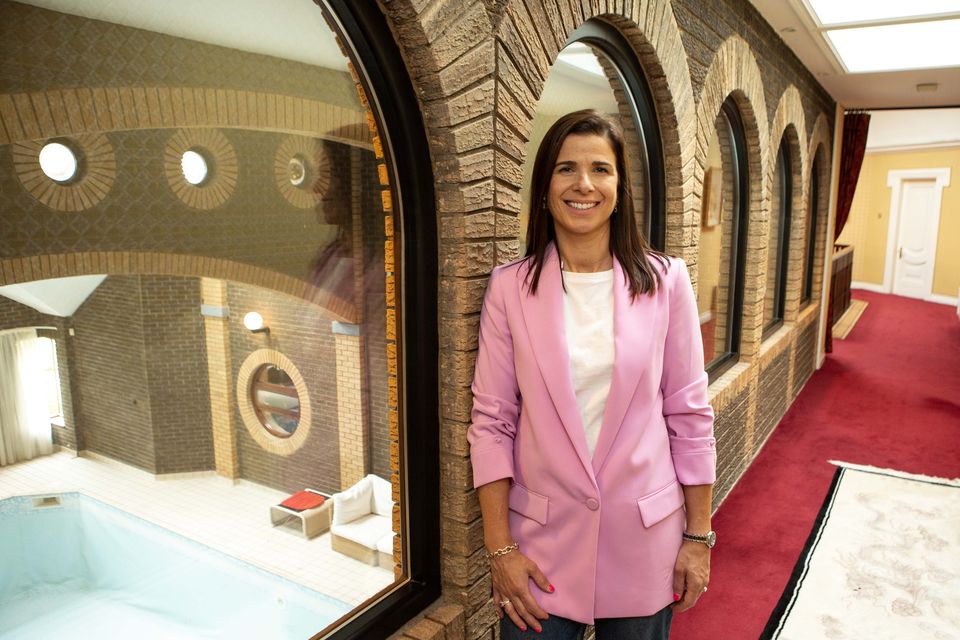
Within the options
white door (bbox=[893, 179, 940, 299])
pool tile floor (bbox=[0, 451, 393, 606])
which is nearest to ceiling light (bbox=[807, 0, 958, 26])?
pool tile floor (bbox=[0, 451, 393, 606])

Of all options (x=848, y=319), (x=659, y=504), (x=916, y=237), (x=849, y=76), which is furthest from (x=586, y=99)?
(x=916, y=237)

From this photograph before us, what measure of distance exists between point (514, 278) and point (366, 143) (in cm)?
51

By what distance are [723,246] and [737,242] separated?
10cm

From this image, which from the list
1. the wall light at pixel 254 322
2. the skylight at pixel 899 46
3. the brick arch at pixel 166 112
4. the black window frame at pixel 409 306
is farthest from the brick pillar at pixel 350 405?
the skylight at pixel 899 46

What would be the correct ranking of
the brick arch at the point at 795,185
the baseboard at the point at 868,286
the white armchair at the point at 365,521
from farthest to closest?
the baseboard at the point at 868,286
the brick arch at the point at 795,185
the white armchair at the point at 365,521

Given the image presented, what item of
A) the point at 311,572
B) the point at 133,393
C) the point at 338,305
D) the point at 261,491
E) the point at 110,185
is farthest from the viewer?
the point at 338,305

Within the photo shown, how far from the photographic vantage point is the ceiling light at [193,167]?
4.25ft

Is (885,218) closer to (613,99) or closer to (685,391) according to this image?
(613,99)

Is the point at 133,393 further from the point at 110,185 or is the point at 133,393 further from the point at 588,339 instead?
the point at 588,339

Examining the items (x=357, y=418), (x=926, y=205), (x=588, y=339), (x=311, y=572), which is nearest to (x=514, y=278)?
(x=588, y=339)

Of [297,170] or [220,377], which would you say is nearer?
[220,377]

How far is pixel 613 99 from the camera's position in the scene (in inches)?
119

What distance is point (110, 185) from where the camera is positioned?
117 cm

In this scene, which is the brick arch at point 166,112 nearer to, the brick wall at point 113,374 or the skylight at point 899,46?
the brick wall at point 113,374
